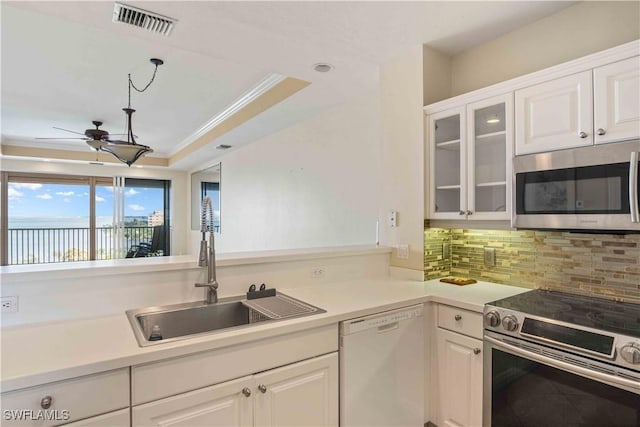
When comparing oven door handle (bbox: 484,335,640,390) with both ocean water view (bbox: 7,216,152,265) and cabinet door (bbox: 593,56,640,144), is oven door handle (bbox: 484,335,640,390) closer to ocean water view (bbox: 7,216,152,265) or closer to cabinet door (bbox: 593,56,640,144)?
cabinet door (bbox: 593,56,640,144)

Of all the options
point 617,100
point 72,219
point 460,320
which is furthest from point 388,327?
point 72,219

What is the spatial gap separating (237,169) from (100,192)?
13.4ft

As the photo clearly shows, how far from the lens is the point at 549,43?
6.89ft

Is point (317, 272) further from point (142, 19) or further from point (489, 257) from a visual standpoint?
point (142, 19)

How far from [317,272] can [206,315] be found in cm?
77

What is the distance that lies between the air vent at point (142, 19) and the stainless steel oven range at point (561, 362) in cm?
242

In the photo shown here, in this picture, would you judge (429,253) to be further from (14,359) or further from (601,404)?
(14,359)

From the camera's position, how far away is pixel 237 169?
5.98m

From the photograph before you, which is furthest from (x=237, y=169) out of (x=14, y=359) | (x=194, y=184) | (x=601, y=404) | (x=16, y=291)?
(x=601, y=404)

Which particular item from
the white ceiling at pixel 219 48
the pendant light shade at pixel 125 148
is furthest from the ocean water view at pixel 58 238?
the pendant light shade at pixel 125 148

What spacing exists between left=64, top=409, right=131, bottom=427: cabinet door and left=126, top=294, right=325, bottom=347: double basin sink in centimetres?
37

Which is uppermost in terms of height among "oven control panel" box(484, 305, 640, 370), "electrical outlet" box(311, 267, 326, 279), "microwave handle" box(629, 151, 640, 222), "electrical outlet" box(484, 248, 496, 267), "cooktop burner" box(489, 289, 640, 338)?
"microwave handle" box(629, 151, 640, 222)

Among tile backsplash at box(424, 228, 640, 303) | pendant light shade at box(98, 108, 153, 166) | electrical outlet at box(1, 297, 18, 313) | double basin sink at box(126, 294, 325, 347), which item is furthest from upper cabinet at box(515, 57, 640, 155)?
pendant light shade at box(98, 108, 153, 166)

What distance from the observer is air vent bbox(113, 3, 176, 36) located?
195 cm
